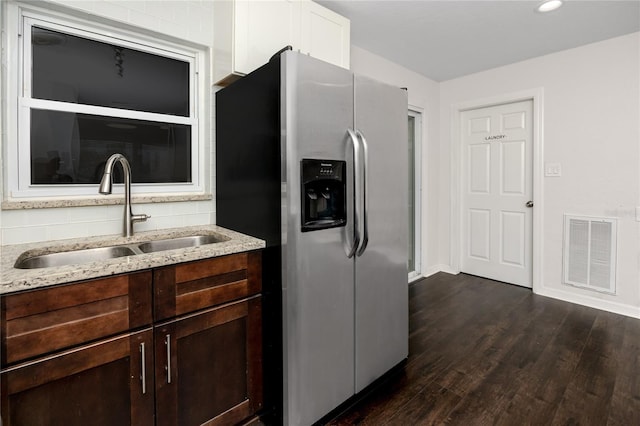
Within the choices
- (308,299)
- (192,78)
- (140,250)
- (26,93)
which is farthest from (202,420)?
(192,78)

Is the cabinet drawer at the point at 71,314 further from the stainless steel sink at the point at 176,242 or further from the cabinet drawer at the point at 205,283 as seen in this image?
the stainless steel sink at the point at 176,242

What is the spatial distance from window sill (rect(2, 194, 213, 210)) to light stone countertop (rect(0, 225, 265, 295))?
0.59 ft

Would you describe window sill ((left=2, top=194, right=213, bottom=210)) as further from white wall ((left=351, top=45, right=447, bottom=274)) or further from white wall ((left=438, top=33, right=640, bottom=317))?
white wall ((left=438, top=33, right=640, bottom=317))

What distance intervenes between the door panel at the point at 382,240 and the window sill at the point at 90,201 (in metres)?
1.13

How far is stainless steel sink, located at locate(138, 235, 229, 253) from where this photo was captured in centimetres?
173

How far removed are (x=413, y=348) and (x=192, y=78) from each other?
2448 mm

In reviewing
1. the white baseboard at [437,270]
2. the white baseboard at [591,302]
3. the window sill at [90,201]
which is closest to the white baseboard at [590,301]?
the white baseboard at [591,302]

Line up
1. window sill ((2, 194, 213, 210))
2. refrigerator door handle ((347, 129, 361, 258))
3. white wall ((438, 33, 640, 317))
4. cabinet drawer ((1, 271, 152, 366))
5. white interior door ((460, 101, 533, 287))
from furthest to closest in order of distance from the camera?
1. white interior door ((460, 101, 533, 287))
2. white wall ((438, 33, 640, 317))
3. refrigerator door handle ((347, 129, 361, 258))
4. window sill ((2, 194, 213, 210))
5. cabinet drawer ((1, 271, 152, 366))

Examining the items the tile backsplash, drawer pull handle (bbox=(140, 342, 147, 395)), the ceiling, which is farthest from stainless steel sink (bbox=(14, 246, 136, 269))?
the ceiling

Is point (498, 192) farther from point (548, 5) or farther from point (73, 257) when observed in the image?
point (73, 257)

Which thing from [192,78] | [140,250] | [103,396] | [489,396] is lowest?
[489,396]

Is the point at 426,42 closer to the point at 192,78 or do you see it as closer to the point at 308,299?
the point at 192,78

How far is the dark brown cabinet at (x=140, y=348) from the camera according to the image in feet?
3.42

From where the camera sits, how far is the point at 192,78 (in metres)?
2.13
